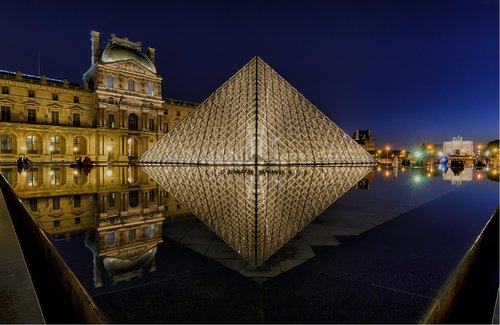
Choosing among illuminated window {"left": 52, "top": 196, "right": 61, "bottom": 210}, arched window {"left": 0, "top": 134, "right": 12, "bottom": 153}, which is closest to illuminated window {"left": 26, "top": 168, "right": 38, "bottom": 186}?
illuminated window {"left": 52, "top": 196, "right": 61, "bottom": 210}

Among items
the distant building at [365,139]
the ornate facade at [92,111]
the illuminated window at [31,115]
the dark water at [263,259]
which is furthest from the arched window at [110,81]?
the distant building at [365,139]

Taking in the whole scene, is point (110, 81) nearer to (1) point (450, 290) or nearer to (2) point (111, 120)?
(2) point (111, 120)

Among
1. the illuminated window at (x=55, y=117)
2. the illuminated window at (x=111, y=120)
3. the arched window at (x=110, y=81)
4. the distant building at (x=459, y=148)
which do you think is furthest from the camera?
the distant building at (x=459, y=148)

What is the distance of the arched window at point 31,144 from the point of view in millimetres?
30144

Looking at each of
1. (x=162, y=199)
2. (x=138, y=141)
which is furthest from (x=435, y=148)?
(x=162, y=199)

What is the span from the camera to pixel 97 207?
520 cm

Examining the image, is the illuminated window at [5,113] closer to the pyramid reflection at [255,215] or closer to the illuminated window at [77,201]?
the illuminated window at [77,201]

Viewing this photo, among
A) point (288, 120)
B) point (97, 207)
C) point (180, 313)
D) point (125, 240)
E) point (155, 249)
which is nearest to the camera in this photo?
point (180, 313)

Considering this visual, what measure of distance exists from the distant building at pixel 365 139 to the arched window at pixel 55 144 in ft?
265

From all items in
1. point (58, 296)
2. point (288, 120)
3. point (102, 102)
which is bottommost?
point (58, 296)

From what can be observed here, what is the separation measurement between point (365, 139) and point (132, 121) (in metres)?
77.2

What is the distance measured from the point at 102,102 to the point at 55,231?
A: 119ft

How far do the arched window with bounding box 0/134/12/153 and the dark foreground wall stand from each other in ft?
112

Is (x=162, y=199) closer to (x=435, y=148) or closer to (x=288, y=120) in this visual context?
(x=288, y=120)
